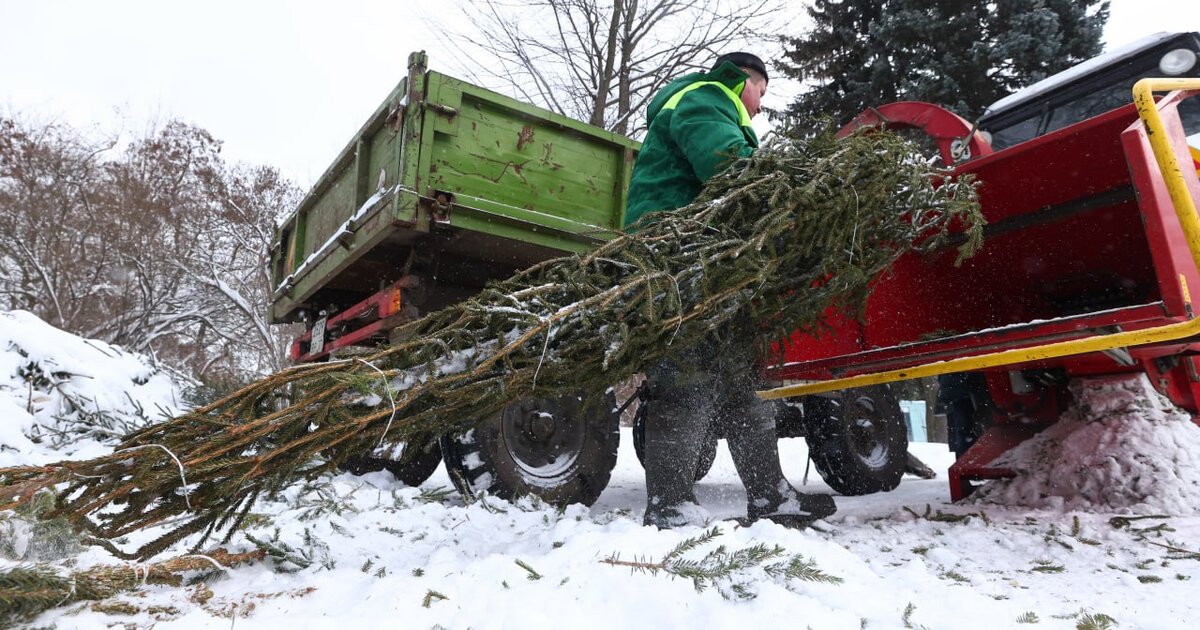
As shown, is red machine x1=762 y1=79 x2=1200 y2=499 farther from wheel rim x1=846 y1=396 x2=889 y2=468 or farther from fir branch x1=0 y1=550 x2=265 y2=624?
fir branch x1=0 y1=550 x2=265 y2=624

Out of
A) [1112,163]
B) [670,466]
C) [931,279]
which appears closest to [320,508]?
[670,466]

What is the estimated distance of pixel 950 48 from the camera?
11328 mm

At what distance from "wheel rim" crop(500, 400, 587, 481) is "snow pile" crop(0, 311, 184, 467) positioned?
2240 millimetres

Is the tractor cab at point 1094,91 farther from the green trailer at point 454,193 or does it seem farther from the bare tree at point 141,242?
the bare tree at point 141,242

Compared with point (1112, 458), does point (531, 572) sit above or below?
below

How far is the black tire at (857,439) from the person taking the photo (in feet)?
15.2

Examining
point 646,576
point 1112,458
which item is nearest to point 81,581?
point 646,576

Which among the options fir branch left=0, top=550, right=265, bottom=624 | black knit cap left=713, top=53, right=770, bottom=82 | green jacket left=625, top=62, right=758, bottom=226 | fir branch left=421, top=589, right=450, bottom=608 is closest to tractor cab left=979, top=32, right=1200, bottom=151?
black knit cap left=713, top=53, right=770, bottom=82

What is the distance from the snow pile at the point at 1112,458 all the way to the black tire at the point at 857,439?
4.40 ft

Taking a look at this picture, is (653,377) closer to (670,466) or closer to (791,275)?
(670,466)

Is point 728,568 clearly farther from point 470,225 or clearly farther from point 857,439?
point 857,439

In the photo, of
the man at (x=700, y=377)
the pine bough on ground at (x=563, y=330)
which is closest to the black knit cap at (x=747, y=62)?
the man at (x=700, y=377)

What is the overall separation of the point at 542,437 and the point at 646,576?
7.32 feet

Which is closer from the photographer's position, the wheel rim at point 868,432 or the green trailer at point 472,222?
the green trailer at point 472,222
